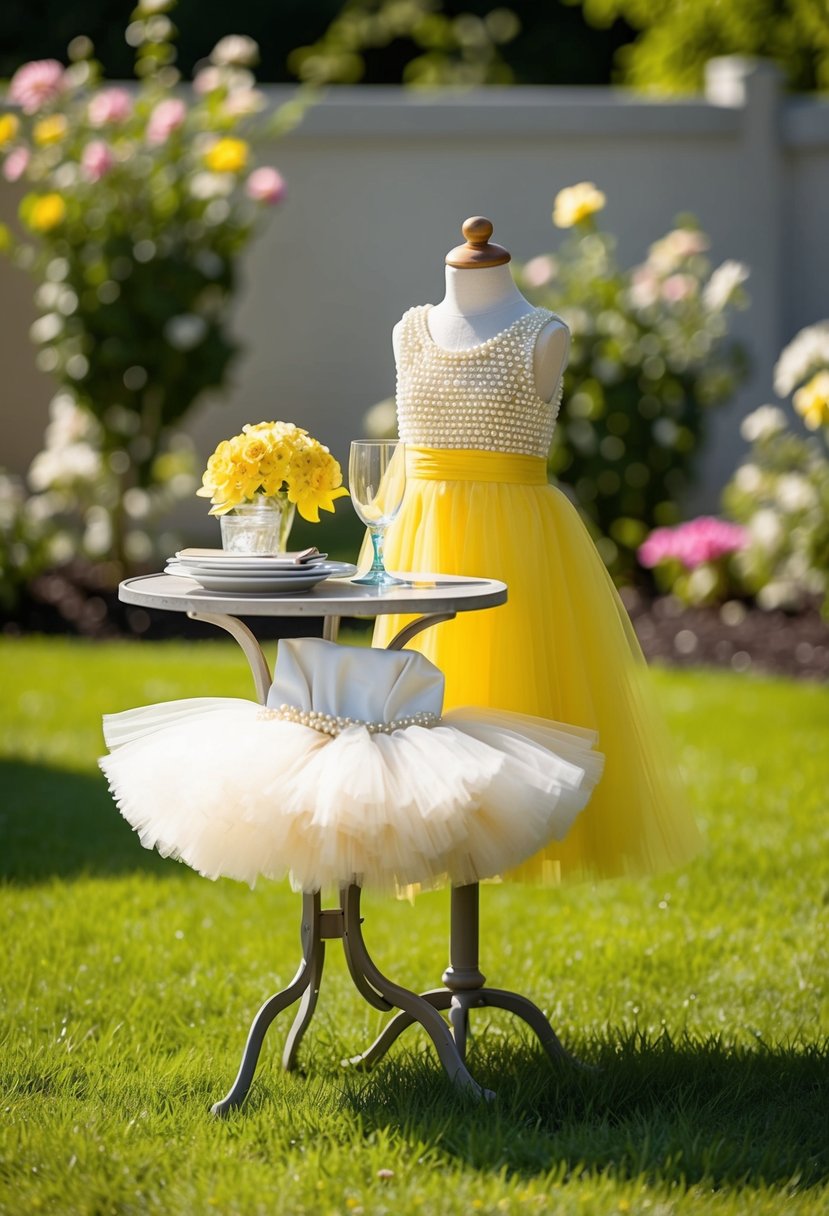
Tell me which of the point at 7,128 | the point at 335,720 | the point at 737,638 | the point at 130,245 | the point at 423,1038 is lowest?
the point at 423,1038

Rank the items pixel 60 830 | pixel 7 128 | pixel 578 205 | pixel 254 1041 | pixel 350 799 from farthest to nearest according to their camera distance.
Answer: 1. pixel 7 128
2. pixel 578 205
3. pixel 60 830
4. pixel 254 1041
5. pixel 350 799

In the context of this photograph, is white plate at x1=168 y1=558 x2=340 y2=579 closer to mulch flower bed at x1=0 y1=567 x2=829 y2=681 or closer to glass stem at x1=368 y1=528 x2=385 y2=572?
glass stem at x1=368 y1=528 x2=385 y2=572

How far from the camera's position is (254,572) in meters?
2.85

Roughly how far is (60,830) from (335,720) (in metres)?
2.30

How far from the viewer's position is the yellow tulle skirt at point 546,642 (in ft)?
10.3

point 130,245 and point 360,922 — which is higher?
point 130,245

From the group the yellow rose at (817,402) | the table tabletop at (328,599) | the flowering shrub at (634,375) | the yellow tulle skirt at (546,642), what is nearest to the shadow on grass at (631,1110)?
the yellow tulle skirt at (546,642)

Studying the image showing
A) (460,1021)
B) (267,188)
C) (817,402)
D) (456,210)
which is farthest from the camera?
(456,210)

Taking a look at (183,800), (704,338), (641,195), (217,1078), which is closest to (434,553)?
(183,800)

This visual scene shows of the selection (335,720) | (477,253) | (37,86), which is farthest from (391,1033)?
(37,86)

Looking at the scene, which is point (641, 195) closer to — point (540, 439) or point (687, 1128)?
point (540, 439)

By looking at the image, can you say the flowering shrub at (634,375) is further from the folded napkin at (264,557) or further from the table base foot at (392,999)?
the folded napkin at (264,557)

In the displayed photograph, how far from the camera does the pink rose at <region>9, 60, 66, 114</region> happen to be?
7.36m

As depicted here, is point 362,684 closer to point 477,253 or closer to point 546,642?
point 546,642
